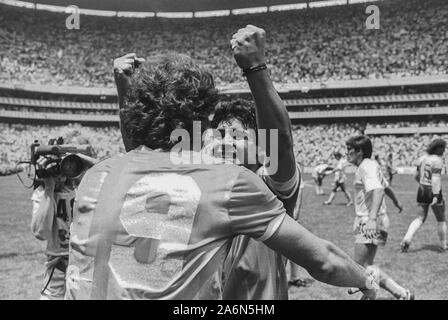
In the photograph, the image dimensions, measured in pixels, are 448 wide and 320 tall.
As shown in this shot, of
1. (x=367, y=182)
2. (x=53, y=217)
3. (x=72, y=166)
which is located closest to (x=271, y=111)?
(x=72, y=166)

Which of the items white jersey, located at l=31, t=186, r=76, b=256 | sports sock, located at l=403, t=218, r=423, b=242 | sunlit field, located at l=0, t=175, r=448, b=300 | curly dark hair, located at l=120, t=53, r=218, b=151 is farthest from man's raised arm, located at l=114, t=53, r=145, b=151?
sports sock, located at l=403, t=218, r=423, b=242

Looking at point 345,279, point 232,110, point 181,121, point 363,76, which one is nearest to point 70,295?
point 181,121

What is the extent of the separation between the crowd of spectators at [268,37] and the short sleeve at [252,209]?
44504mm

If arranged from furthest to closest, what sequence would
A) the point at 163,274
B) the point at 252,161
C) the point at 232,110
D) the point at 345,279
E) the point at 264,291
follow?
the point at 232,110 → the point at 252,161 → the point at 264,291 → the point at 345,279 → the point at 163,274

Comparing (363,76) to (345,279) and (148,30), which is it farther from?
(345,279)

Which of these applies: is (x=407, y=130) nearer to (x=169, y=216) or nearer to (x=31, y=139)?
(x=31, y=139)

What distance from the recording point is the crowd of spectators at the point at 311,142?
39156 millimetres

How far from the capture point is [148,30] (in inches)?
2149

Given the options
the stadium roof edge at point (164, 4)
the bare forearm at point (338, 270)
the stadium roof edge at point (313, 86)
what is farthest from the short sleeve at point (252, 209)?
the stadium roof edge at point (164, 4)

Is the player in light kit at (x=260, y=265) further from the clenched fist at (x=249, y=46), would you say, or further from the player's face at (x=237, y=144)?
the player's face at (x=237, y=144)

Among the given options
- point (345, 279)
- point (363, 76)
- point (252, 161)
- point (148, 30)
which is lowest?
point (345, 279)

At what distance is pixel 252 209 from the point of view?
168 centimetres

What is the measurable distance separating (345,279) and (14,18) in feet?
183

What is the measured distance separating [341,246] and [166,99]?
850 cm
